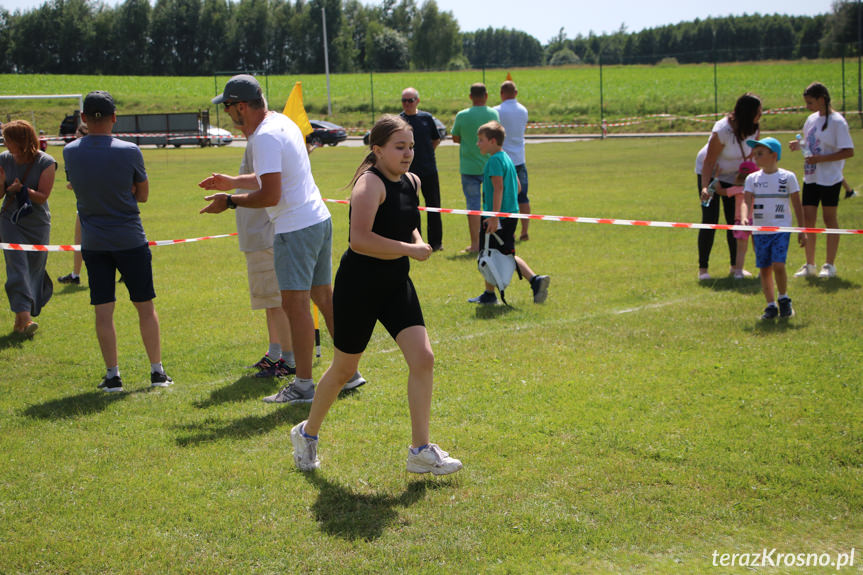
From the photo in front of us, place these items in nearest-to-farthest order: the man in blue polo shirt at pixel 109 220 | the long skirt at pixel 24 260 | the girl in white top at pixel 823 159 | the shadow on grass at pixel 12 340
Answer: the man in blue polo shirt at pixel 109 220
the shadow on grass at pixel 12 340
the long skirt at pixel 24 260
the girl in white top at pixel 823 159

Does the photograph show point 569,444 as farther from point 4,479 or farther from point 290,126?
point 4,479

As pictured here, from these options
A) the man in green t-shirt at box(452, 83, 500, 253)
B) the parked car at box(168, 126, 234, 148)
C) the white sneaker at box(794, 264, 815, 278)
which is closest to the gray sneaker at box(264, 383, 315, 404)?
the man in green t-shirt at box(452, 83, 500, 253)

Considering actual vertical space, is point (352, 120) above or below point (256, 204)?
above

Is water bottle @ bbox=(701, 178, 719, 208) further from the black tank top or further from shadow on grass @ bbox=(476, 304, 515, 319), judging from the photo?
the black tank top

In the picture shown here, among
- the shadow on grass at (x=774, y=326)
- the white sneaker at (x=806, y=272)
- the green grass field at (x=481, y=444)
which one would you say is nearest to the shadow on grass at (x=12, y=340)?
the green grass field at (x=481, y=444)

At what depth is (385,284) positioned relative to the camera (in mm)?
4305

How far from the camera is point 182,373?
6.46 meters

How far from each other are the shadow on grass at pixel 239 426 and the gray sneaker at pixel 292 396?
0.29 ft

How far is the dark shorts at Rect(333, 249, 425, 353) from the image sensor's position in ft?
14.1

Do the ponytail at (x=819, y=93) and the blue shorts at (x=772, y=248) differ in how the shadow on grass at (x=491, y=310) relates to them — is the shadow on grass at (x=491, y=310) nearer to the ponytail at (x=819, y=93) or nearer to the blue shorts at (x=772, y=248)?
the blue shorts at (x=772, y=248)

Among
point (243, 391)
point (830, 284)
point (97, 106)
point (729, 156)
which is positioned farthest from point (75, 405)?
point (830, 284)

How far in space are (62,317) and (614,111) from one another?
1712 inches

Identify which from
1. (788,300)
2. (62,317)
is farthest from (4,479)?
(788,300)

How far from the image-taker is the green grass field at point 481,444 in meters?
3.67
